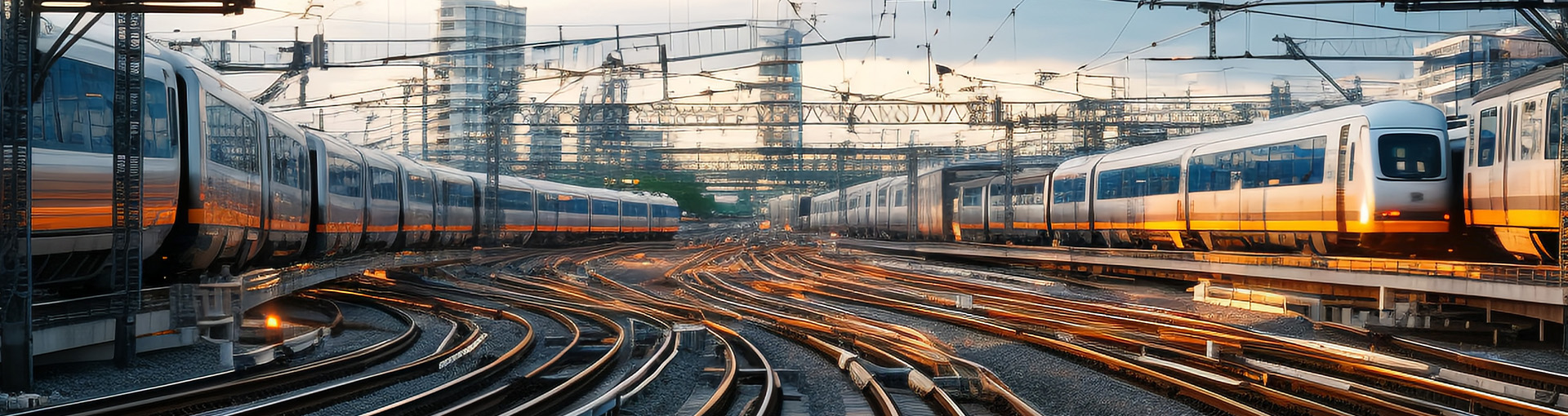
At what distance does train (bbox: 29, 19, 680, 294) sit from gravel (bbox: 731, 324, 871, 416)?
7070 millimetres

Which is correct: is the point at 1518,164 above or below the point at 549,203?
above

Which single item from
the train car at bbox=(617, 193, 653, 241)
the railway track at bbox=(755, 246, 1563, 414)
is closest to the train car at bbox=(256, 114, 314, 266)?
the railway track at bbox=(755, 246, 1563, 414)

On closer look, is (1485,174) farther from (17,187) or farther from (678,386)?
(17,187)

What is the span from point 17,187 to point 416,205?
77.6ft

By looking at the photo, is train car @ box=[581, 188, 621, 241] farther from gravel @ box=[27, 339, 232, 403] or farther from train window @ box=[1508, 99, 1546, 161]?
train window @ box=[1508, 99, 1546, 161]

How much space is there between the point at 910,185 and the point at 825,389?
35.9m

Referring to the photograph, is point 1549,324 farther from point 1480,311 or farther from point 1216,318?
point 1216,318

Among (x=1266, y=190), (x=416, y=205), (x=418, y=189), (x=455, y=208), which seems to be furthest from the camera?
(x=455, y=208)

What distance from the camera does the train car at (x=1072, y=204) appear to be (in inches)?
1303

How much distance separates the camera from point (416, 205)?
35.2 metres

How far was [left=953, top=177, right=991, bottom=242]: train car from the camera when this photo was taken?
41656mm

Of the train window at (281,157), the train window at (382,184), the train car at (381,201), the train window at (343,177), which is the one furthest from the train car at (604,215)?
the train window at (281,157)

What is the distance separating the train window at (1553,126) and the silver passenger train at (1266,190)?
3757 millimetres

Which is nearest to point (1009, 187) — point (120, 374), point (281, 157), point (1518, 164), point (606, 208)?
point (1518, 164)
